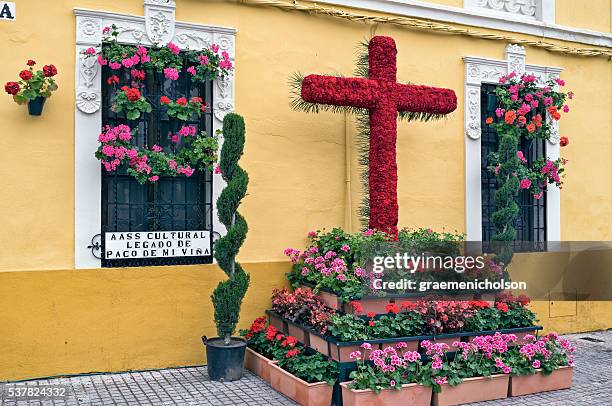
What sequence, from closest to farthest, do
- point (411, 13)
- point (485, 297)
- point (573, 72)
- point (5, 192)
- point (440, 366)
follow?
point (440, 366), point (5, 192), point (485, 297), point (411, 13), point (573, 72)

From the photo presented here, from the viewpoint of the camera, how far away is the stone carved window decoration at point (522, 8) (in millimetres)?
9305

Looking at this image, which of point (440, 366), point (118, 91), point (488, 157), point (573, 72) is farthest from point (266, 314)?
point (573, 72)

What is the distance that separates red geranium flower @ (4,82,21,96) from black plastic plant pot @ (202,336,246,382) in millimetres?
3252

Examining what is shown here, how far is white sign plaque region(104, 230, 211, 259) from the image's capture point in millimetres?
6984

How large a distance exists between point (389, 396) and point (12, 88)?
187 inches

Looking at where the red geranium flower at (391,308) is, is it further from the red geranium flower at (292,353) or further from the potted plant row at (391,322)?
the red geranium flower at (292,353)

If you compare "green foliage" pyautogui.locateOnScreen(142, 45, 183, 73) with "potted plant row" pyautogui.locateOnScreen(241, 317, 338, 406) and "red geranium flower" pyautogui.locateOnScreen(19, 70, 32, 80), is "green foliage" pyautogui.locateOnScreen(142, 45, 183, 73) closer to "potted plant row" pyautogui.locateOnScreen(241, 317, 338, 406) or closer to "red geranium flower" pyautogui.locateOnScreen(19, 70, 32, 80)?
"red geranium flower" pyautogui.locateOnScreen(19, 70, 32, 80)

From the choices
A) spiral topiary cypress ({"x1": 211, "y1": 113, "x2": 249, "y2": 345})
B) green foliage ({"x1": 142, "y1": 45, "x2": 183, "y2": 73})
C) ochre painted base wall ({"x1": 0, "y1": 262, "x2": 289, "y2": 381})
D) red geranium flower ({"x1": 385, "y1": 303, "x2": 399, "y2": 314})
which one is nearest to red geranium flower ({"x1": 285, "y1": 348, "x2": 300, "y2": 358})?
spiral topiary cypress ({"x1": 211, "y1": 113, "x2": 249, "y2": 345})

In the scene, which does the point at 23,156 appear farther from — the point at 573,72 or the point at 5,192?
the point at 573,72

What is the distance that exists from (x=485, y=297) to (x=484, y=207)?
7.19 feet

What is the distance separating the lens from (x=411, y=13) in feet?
28.3

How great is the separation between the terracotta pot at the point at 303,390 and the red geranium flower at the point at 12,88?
3.88 meters

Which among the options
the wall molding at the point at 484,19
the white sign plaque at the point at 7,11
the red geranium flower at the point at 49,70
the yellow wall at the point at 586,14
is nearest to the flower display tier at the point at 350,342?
the red geranium flower at the point at 49,70

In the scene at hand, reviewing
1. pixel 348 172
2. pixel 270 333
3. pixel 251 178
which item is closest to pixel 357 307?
pixel 270 333
